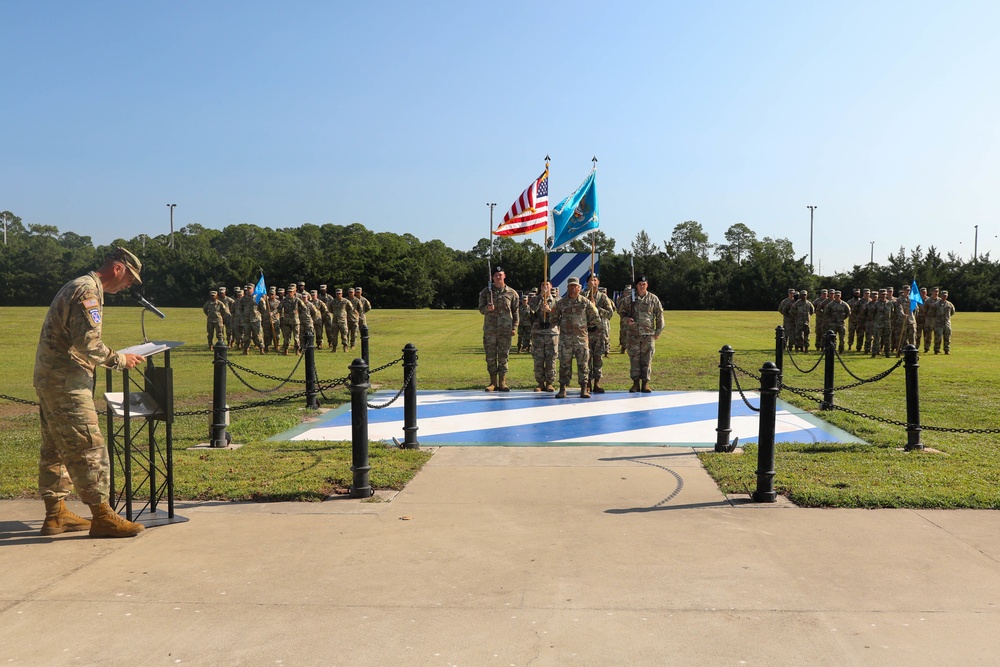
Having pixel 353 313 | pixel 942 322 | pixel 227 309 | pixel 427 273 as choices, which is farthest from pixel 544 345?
pixel 427 273

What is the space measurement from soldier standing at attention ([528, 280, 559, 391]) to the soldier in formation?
0.21m

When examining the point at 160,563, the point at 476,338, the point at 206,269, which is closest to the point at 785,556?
the point at 160,563

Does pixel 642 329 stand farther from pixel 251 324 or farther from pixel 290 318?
pixel 251 324

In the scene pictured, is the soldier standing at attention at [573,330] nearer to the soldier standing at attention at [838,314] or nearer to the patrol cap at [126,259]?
the patrol cap at [126,259]

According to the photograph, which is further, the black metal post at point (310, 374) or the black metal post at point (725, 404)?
the black metal post at point (310, 374)

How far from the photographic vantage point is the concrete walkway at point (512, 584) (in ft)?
12.8

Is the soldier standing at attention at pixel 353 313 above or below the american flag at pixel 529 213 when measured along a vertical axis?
below

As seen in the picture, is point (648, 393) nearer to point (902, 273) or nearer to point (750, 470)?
point (750, 470)

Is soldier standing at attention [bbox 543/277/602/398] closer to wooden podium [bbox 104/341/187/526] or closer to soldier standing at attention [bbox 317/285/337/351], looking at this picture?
wooden podium [bbox 104/341/187/526]

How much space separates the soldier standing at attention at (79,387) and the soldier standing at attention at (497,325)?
8.62m

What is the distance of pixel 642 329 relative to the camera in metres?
14.0

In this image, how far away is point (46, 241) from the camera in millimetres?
92500

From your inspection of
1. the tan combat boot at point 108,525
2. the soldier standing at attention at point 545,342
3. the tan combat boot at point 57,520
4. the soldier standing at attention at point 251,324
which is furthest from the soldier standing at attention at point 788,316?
the tan combat boot at point 57,520

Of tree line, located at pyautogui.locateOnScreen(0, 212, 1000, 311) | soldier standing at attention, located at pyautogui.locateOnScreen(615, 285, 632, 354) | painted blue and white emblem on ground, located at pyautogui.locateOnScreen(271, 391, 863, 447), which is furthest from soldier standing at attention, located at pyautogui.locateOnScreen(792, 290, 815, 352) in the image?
tree line, located at pyautogui.locateOnScreen(0, 212, 1000, 311)
